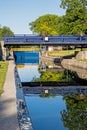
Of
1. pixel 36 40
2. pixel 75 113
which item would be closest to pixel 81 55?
pixel 36 40

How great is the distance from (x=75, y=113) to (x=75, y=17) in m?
59.4

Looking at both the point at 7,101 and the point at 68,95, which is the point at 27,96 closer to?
the point at 68,95

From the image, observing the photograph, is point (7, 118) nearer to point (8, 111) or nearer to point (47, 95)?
point (8, 111)

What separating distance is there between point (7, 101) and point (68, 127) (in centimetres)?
411

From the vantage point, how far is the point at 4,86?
24.6 metres

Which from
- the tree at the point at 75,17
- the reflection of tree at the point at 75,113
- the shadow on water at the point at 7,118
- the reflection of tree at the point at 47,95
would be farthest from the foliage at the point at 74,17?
the shadow on water at the point at 7,118

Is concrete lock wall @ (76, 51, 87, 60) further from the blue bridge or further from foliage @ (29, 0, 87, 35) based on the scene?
foliage @ (29, 0, 87, 35)

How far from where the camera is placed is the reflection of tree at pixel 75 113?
15.5m

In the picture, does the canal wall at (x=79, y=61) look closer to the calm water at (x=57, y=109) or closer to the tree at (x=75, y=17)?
the tree at (x=75, y=17)

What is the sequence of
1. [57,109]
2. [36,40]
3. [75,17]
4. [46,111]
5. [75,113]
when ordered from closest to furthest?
[75,113], [46,111], [57,109], [36,40], [75,17]

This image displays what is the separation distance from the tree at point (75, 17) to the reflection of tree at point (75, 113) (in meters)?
50.2

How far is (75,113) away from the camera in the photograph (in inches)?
714

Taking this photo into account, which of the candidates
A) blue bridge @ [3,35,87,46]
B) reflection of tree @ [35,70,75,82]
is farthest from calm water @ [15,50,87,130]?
blue bridge @ [3,35,87,46]

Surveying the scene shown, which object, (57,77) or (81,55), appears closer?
(57,77)
